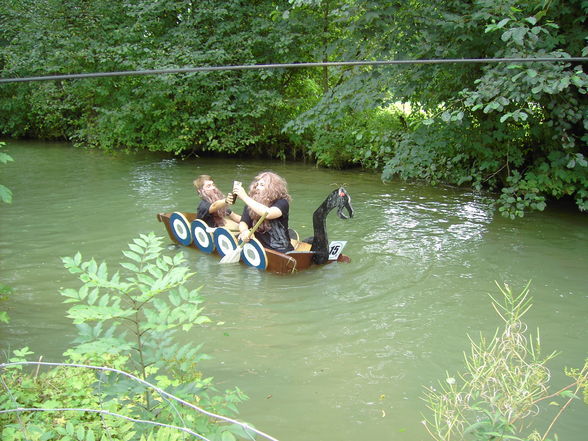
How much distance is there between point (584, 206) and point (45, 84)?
52.8ft

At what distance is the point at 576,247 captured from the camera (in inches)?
326

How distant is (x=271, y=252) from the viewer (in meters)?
6.89

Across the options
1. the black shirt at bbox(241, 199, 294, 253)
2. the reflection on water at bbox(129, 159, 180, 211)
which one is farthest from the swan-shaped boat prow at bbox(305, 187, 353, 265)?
the reflection on water at bbox(129, 159, 180, 211)

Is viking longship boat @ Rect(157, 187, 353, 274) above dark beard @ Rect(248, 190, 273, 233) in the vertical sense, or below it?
below

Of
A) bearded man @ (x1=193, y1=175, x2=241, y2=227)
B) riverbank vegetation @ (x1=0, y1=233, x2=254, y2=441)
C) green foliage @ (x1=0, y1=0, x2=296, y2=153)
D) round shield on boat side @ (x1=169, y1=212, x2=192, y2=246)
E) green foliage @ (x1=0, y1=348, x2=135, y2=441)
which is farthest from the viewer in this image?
green foliage @ (x1=0, y1=0, x2=296, y2=153)

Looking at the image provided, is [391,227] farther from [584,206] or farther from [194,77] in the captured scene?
[194,77]

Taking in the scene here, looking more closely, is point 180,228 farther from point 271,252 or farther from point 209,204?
point 271,252

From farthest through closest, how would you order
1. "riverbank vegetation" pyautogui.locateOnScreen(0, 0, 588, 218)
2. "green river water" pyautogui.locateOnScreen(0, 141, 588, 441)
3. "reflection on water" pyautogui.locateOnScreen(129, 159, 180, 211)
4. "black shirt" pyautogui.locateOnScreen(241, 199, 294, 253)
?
"reflection on water" pyautogui.locateOnScreen(129, 159, 180, 211) < "riverbank vegetation" pyautogui.locateOnScreen(0, 0, 588, 218) < "black shirt" pyautogui.locateOnScreen(241, 199, 294, 253) < "green river water" pyautogui.locateOnScreen(0, 141, 588, 441)

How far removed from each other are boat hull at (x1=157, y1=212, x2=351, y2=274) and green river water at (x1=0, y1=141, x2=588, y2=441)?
13 cm

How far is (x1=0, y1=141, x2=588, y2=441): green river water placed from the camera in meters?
4.39

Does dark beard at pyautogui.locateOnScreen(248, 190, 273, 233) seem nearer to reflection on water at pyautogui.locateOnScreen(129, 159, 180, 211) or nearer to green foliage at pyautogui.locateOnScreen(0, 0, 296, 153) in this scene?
reflection on water at pyautogui.locateOnScreen(129, 159, 180, 211)

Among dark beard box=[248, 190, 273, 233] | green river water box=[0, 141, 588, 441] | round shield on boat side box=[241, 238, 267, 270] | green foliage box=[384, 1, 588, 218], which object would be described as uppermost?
green foliage box=[384, 1, 588, 218]

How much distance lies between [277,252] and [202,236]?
142 centimetres

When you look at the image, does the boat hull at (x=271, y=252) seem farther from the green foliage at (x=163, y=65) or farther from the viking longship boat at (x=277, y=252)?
the green foliage at (x=163, y=65)
